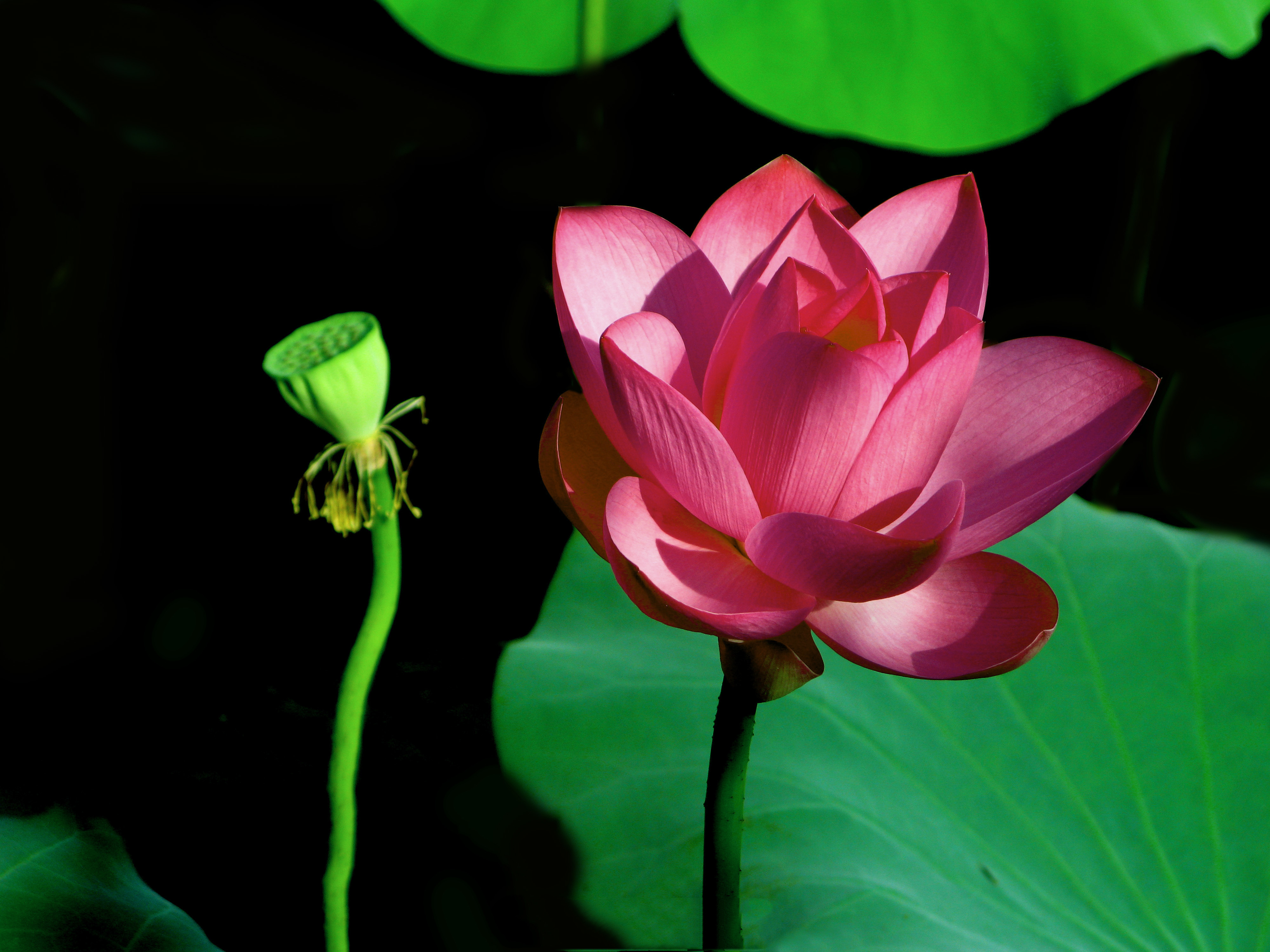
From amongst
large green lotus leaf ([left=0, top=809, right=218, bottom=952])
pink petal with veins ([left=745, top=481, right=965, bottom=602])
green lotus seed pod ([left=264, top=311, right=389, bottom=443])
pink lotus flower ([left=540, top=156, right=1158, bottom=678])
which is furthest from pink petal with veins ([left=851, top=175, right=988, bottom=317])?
large green lotus leaf ([left=0, top=809, right=218, bottom=952])

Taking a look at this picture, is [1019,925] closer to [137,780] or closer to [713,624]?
[713,624]

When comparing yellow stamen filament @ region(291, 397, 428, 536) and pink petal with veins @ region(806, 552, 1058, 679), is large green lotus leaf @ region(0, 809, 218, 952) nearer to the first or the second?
yellow stamen filament @ region(291, 397, 428, 536)

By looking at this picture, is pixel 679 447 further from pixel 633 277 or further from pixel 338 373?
pixel 338 373

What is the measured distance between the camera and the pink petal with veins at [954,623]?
0.92 ft

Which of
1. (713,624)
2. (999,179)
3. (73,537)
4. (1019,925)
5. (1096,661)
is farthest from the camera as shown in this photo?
(999,179)

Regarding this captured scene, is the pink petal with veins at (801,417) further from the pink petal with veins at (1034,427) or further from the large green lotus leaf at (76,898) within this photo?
the large green lotus leaf at (76,898)

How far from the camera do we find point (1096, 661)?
22.4 inches

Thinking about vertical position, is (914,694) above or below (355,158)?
below

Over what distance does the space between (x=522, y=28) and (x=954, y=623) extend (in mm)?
517

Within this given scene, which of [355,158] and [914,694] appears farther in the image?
[355,158]

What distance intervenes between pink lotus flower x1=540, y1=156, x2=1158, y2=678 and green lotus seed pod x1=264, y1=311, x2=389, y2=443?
167 millimetres

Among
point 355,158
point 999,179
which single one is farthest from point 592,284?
point 999,179

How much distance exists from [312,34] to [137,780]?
2.02 feet

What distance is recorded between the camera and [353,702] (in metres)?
0.49
